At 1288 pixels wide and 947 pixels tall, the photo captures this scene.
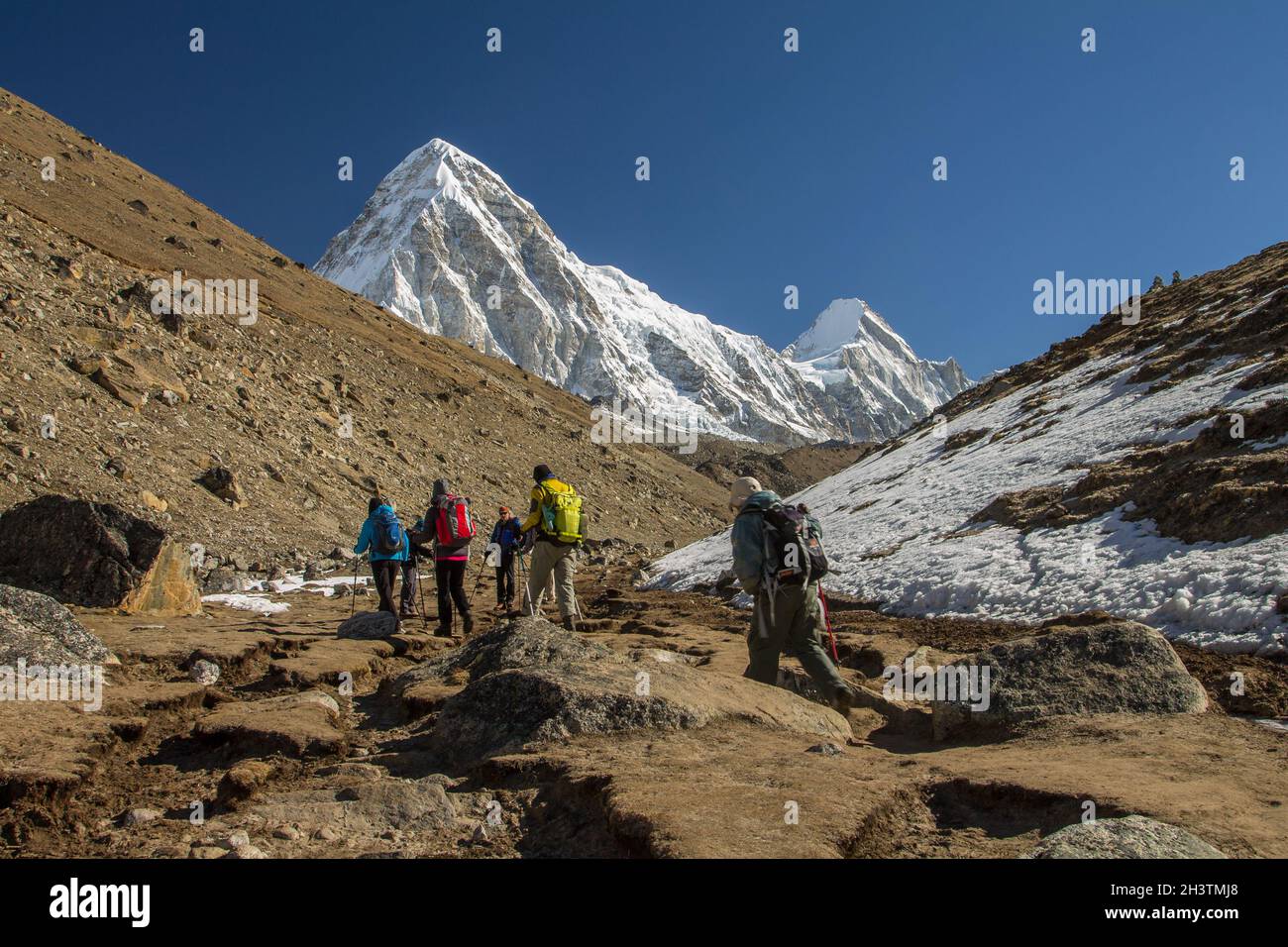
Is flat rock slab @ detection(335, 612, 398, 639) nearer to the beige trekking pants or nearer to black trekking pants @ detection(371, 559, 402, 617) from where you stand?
black trekking pants @ detection(371, 559, 402, 617)

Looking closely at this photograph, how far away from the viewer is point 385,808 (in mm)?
3906

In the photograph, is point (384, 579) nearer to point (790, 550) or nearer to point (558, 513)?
point (558, 513)

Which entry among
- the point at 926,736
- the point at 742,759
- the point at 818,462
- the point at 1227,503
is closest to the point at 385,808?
the point at 742,759

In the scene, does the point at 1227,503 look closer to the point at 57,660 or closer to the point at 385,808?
the point at 385,808

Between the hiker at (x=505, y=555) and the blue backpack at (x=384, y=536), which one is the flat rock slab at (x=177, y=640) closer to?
the blue backpack at (x=384, y=536)

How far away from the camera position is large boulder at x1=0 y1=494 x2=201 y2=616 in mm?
10133

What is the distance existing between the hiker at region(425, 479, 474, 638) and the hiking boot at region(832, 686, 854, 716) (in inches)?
228

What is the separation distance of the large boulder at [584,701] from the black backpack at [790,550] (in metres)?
Result: 1.01

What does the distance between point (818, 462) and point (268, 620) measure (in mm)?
96191

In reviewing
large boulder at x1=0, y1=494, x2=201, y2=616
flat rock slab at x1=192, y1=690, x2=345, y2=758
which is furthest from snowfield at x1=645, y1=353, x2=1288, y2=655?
large boulder at x1=0, y1=494, x2=201, y2=616

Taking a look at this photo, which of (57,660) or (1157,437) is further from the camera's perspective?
(1157,437)

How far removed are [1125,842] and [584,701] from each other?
303 cm

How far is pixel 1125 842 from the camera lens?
2988mm
